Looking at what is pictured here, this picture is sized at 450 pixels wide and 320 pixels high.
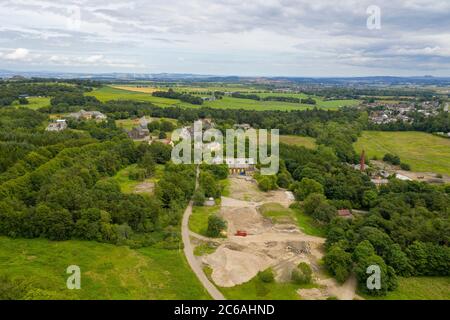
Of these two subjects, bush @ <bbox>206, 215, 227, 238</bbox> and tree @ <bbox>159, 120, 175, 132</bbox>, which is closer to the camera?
bush @ <bbox>206, 215, 227, 238</bbox>

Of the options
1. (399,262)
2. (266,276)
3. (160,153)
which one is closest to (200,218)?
(266,276)

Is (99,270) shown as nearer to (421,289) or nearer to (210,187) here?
(210,187)

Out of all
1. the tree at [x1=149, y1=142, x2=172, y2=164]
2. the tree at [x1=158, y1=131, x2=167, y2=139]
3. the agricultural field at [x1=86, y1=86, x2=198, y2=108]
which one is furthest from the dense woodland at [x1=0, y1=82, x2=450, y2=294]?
the agricultural field at [x1=86, y1=86, x2=198, y2=108]

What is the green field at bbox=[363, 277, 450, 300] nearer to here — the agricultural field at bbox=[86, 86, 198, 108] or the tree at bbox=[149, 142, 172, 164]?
the tree at bbox=[149, 142, 172, 164]

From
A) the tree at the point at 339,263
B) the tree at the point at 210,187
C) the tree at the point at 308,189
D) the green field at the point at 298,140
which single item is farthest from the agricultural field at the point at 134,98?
the tree at the point at 339,263

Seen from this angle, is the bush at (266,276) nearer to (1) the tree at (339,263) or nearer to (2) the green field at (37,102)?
(1) the tree at (339,263)

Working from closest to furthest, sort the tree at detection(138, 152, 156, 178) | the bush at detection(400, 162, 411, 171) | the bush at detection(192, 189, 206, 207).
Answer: the bush at detection(192, 189, 206, 207)
the tree at detection(138, 152, 156, 178)
the bush at detection(400, 162, 411, 171)

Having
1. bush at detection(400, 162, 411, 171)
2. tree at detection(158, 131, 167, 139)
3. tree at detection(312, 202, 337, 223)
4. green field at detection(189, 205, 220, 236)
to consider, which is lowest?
green field at detection(189, 205, 220, 236)
